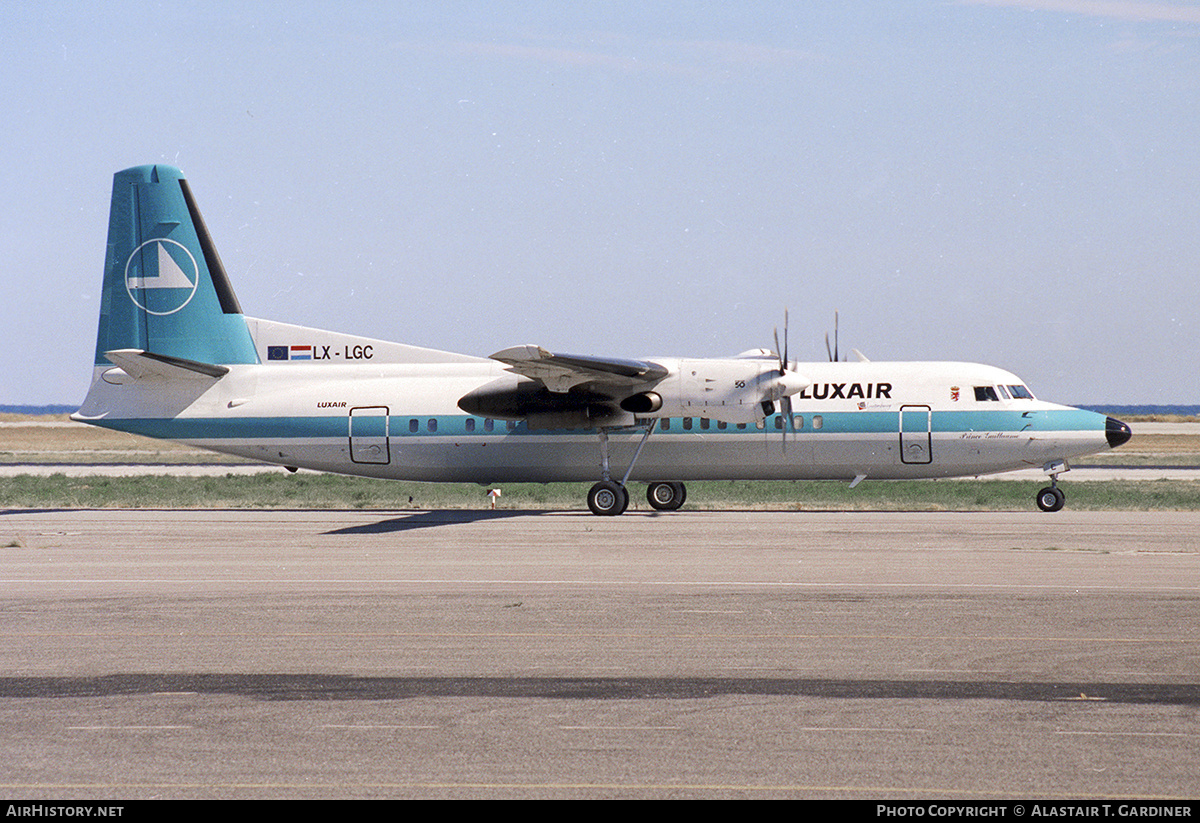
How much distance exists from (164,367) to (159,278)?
3.04 m

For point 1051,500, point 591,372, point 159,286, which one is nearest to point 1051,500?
point 1051,500

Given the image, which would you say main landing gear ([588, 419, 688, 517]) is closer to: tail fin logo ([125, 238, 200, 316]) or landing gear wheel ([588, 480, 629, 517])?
landing gear wheel ([588, 480, 629, 517])

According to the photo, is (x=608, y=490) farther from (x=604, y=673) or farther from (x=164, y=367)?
(x=604, y=673)

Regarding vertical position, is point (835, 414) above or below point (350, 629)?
above

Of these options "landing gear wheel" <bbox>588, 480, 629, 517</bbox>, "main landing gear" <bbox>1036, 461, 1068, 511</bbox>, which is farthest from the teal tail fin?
"main landing gear" <bbox>1036, 461, 1068, 511</bbox>

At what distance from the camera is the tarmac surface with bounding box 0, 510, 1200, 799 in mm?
7152

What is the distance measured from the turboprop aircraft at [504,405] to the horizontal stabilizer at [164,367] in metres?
0.05

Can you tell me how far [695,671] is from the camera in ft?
33.7

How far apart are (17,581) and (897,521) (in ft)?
58.8

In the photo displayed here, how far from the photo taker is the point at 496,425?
29.3m

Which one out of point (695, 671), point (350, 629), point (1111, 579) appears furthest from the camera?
point (1111, 579)

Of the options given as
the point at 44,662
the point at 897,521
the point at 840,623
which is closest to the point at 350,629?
the point at 44,662

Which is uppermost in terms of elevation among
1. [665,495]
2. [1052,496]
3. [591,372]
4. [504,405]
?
[591,372]
